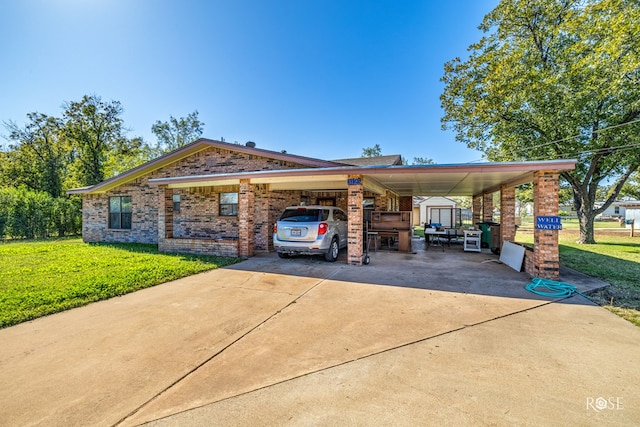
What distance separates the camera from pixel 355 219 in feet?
24.9

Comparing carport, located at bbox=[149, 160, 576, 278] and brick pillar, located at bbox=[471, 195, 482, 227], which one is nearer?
carport, located at bbox=[149, 160, 576, 278]

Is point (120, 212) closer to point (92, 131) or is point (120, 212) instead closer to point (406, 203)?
point (406, 203)

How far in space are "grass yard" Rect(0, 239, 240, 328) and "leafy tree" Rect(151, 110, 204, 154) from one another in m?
27.4

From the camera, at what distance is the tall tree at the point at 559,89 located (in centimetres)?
1127

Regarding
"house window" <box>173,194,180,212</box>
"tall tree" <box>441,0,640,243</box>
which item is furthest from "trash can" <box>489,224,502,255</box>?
"house window" <box>173,194,180,212</box>

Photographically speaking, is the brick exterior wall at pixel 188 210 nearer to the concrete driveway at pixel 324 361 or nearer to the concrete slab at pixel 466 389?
the concrete driveway at pixel 324 361

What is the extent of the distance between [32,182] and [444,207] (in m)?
38.1

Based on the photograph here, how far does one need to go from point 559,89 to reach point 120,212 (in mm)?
21629

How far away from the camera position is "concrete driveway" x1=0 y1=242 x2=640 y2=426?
2.13m

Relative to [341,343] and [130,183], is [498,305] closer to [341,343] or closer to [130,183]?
[341,343]

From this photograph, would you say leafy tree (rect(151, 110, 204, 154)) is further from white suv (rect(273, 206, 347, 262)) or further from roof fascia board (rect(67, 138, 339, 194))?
white suv (rect(273, 206, 347, 262))

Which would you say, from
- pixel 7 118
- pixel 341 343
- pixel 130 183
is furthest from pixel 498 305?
pixel 7 118

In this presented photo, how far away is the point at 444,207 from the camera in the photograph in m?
27.5

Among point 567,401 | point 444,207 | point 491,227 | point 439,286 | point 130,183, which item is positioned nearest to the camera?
point 567,401
